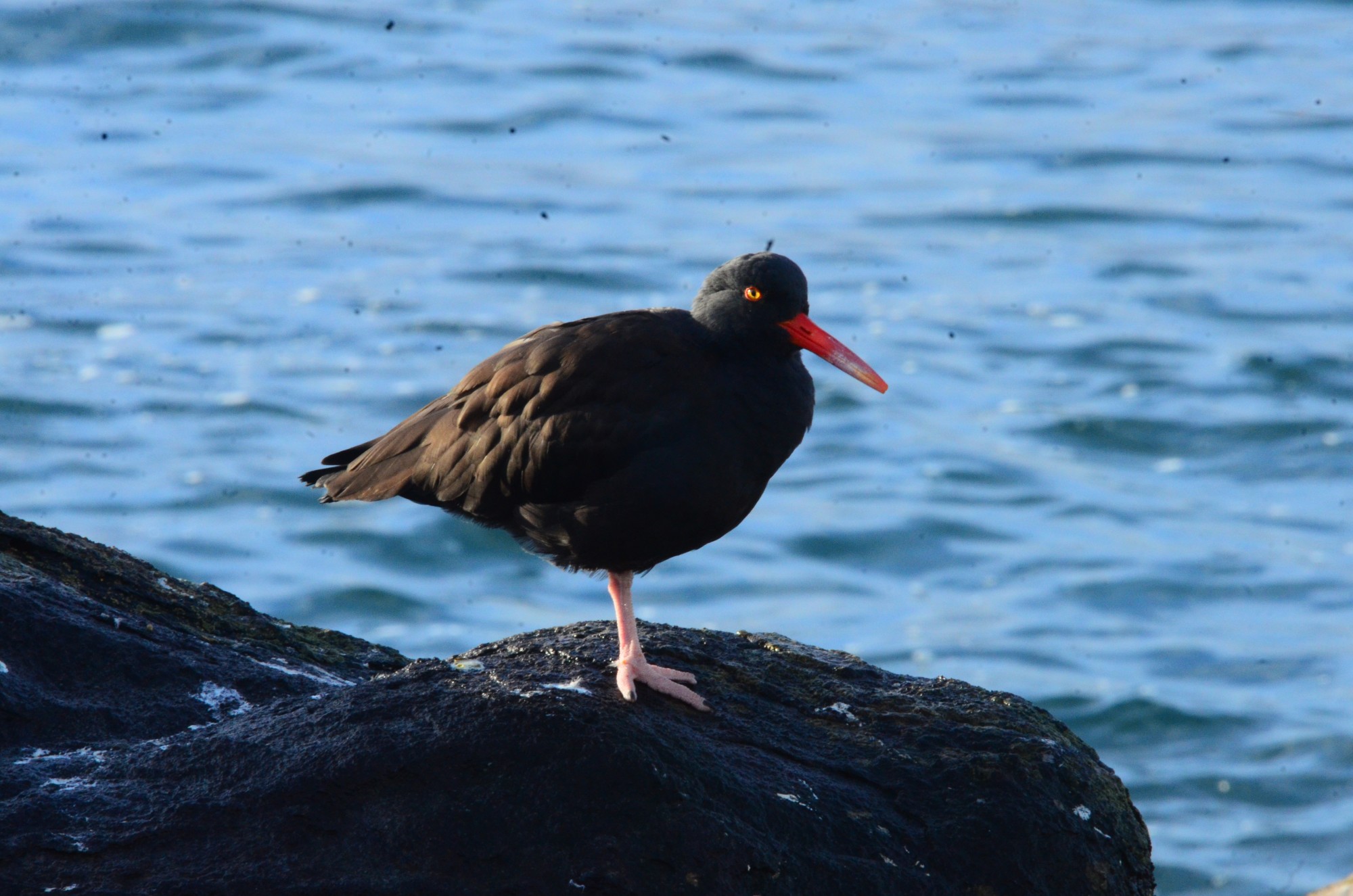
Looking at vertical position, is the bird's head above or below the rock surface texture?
above

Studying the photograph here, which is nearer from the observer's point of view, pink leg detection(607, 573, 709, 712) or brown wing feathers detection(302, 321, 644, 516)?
pink leg detection(607, 573, 709, 712)

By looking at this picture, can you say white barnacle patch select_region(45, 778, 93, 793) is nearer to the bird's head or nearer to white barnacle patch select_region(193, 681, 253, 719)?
white barnacle patch select_region(193, 681, 253, 719)

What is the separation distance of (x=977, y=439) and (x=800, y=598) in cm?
334

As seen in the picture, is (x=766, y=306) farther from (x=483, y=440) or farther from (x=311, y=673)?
(x=311, y=673)

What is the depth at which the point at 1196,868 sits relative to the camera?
38.7 feet

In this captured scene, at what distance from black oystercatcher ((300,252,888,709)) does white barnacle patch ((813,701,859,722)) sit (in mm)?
526

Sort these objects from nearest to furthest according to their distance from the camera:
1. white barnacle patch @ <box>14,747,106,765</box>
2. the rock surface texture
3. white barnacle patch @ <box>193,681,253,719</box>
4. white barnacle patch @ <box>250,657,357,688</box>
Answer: the rock surface texture → white barnacle patch @ <box>14,747,106,765</box> → white barnacle patch @ <box>193,681,253,719</box> → white barnacle patch @ <box>250,657,357,688</box>

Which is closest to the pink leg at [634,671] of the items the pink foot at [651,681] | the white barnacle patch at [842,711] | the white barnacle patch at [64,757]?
the pink foot at [651,681]

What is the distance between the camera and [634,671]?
5.93 m

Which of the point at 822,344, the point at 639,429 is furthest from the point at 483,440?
the point at 822,344

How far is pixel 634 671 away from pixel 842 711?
88cm

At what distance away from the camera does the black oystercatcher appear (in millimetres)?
5863

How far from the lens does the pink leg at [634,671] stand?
5.90 metres

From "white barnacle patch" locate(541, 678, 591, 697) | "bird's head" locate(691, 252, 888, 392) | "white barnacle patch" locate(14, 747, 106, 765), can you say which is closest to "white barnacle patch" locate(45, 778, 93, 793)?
"white barnacle patch" locate(14, 747, 106, 765)
